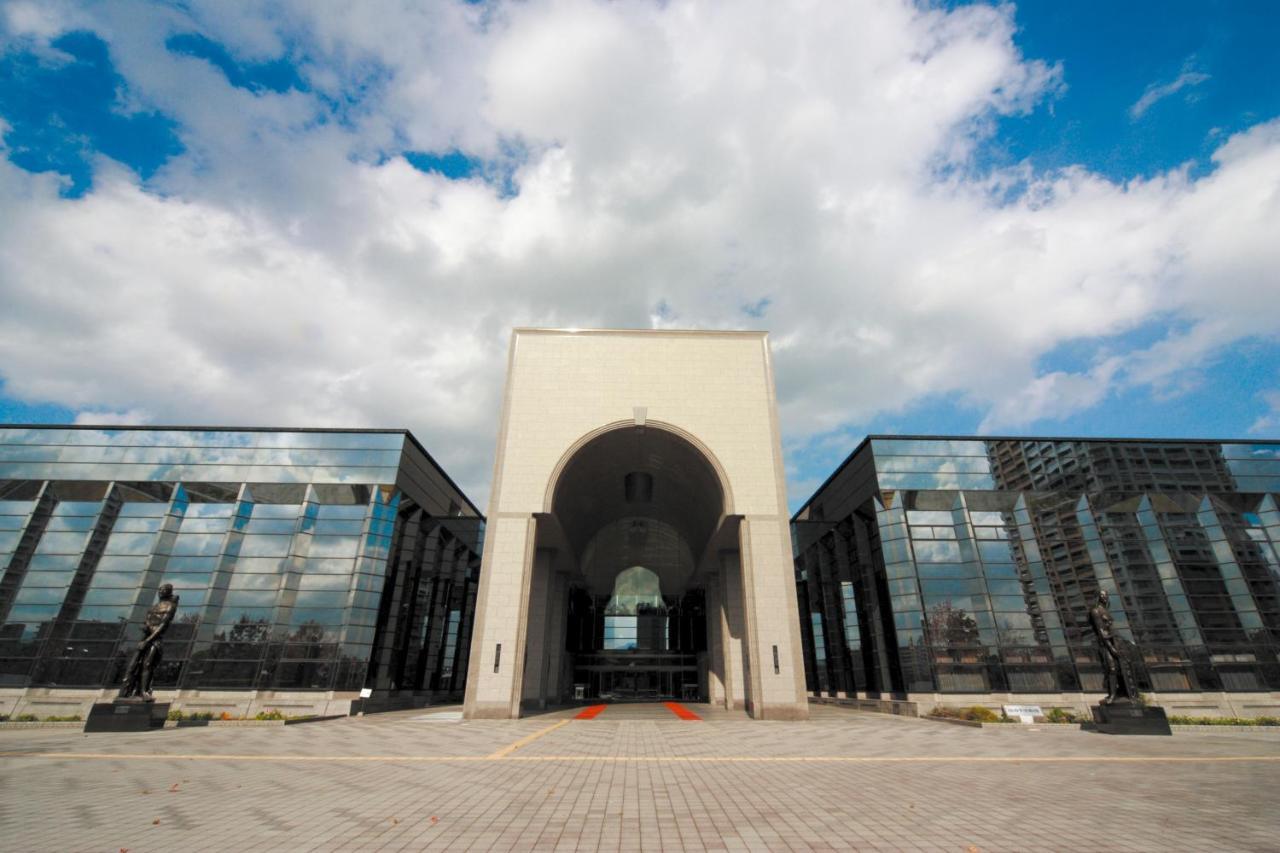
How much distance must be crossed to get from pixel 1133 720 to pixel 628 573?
34060mm

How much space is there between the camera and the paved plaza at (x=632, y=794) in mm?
6332

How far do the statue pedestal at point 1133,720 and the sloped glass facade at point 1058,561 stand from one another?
10.9 m

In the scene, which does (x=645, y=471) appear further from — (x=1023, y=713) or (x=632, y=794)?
(x=632, y=794)

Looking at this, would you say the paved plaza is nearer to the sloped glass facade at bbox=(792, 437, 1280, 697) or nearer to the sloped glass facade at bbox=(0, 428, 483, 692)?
the sloped glass facade at bbox=(0, 428, 483, 692)

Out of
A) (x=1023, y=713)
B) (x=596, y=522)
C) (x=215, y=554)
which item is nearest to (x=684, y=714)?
(x=596, y=522)

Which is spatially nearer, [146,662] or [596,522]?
[146,662]

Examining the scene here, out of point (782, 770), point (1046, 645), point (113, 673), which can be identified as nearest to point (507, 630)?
point (782, 770)

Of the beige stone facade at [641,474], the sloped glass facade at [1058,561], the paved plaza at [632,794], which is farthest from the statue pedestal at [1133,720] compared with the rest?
the sloped glass facade at [1058,561]

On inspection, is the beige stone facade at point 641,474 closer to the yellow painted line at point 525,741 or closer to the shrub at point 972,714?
the yellow painted line at point 525,741

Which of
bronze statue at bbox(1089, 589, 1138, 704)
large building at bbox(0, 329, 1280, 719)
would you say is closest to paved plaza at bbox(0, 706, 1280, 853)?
bronze statue at bbox(1089, 589, 1138, 704)

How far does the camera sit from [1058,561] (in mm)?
30703

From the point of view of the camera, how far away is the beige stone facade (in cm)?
2275

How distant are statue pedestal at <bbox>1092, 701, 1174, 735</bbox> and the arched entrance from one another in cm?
1474

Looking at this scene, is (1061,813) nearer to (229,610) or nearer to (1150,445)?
(229,610)
